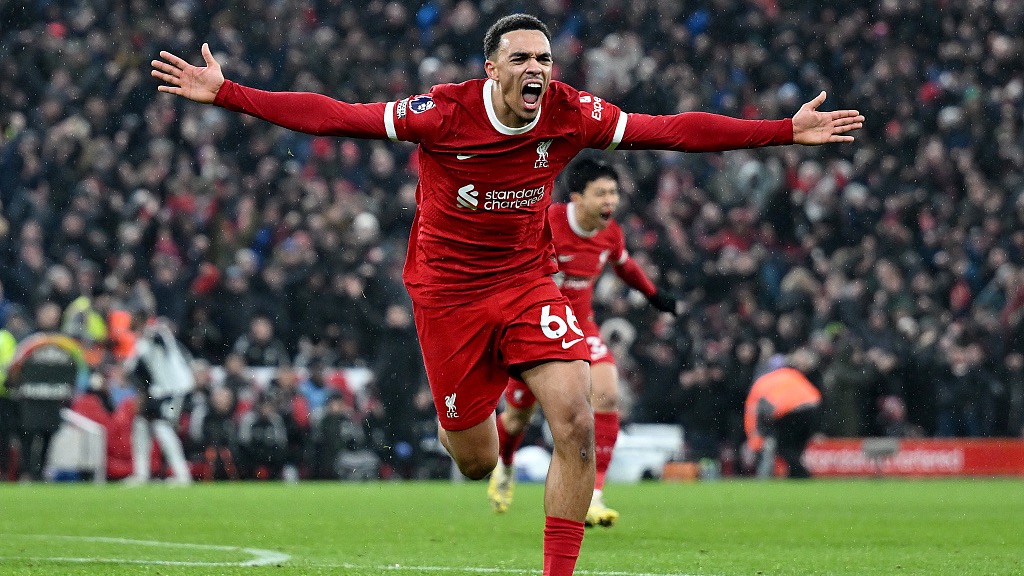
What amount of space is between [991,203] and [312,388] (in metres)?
10.4

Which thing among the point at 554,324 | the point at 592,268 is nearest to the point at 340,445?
the point at 592,268

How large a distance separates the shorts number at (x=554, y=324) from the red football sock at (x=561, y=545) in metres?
0.88

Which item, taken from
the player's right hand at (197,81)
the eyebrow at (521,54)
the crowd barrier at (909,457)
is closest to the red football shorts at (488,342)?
the eyebrow at (521,54)

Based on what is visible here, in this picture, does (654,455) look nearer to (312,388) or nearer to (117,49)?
(312,388)

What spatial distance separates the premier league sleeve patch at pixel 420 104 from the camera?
6.75 meters

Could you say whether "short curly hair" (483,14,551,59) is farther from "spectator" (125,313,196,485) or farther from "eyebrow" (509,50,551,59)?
"spectator" (125,313,196,485)

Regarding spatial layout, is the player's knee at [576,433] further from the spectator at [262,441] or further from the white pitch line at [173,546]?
the spectator at [262,441]

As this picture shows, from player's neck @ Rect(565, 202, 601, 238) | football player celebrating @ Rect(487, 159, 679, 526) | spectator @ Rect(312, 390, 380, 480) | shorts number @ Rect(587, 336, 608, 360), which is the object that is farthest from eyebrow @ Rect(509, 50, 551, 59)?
spectator @ Rect(312, 390, 380, 480)

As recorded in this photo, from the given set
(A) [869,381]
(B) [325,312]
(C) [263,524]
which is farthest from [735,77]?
(C) [263,524]

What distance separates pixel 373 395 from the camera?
19.1 meters

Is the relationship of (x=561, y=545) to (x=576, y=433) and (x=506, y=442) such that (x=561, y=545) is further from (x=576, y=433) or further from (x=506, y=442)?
(x=506, y=442)

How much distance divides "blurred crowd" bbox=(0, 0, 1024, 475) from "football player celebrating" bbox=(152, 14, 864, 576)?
38.8 ft

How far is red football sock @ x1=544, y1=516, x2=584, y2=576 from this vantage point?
6.25 meters

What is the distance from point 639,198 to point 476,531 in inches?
524
